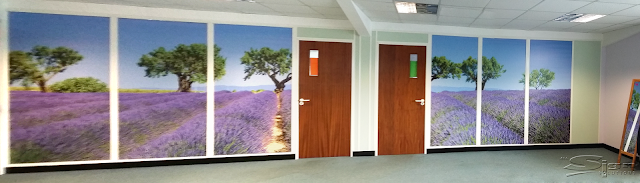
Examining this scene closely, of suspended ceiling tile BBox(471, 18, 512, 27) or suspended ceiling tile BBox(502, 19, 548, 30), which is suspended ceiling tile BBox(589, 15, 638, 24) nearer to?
suspended ceiling tile BBox(502, 19, 548, 30)

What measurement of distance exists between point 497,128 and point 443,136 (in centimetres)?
100

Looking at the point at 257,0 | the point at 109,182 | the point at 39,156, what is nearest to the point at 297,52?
the point at 257,0

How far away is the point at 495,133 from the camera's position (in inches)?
168

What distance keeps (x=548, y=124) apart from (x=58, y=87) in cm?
743

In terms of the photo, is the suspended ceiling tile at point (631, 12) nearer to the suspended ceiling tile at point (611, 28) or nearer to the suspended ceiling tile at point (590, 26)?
the suspended ceiling tile at point (590, 26)

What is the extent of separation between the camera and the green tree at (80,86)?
317cm

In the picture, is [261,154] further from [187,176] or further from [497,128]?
[497,128]

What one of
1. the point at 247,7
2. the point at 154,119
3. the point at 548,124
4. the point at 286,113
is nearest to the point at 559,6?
the point at 548,124

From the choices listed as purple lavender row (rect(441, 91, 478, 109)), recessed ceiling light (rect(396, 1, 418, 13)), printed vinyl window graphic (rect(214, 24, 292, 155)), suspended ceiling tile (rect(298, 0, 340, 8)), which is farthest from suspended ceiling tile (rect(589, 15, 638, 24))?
printed vinyl window graphic (rect(214, 24, 292, 155))

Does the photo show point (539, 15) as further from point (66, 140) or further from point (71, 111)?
point (66, 140)

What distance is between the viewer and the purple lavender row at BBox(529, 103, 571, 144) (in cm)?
434

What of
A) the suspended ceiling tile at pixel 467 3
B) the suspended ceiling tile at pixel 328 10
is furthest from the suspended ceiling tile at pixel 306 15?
the suspended ceiling tile at pixel 467 3

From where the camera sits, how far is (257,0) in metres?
3.03

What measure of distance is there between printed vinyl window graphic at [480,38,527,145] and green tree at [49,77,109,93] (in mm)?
5664
